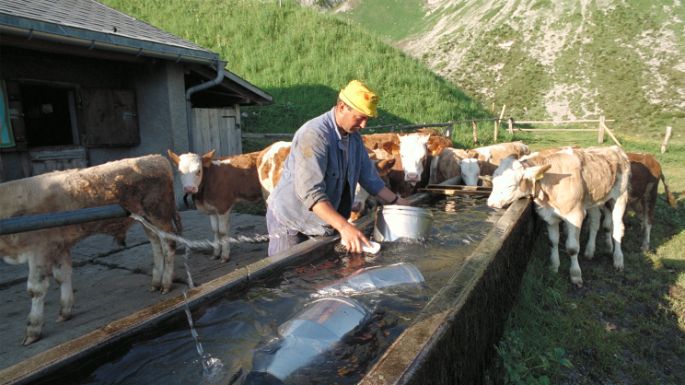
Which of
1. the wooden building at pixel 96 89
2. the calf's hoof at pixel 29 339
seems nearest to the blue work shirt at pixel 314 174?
the calf's hoof at pixel 29 339

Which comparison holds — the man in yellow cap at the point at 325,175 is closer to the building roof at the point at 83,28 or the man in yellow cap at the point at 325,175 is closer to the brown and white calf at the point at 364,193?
the brown and white calf at the point at 364,193

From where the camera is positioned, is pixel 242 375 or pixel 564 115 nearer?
pixel 242 375

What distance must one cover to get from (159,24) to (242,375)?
86.2ft

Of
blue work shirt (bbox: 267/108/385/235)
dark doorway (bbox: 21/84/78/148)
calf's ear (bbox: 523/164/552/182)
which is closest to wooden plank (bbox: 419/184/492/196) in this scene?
calf's ear (bbox: 523/164/552/182)

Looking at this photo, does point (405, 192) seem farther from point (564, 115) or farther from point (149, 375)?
point (564, 115)

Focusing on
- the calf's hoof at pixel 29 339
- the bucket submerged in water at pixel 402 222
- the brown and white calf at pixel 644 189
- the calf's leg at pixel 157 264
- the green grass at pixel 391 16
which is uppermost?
the green grass at pixel 391 16

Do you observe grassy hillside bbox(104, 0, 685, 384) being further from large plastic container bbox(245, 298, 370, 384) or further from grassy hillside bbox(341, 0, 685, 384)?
large plastic container bbox(245, 298, 370, 384)

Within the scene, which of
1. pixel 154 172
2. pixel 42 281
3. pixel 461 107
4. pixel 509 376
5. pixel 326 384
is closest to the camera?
pixel 326 384

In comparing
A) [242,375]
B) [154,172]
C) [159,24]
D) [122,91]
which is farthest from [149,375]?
[159,24]

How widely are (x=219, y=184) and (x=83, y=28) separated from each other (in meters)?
2.95

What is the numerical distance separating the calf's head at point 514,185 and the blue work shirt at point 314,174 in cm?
243

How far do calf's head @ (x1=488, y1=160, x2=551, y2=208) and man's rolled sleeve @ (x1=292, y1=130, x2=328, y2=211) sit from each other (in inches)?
126

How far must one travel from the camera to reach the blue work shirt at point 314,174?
2.88m

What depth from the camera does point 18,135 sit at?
21.7 ft
